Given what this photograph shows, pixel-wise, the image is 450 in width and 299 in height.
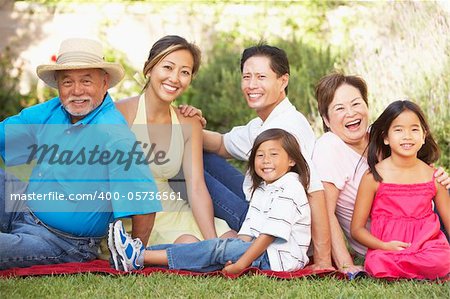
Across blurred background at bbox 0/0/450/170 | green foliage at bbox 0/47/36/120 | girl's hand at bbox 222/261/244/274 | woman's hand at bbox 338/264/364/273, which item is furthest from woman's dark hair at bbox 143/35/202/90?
green foliage at bbox 0/47/36/120

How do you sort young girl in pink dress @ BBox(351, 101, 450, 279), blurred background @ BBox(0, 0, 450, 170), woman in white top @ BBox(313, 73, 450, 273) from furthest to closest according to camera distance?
blurred background @ BBox(0, 0, 450, 170) < woman in white top @ BBox(313, 73, 450, 273) < young girl in pink dress @ BBox(351, 101, 450, 279)

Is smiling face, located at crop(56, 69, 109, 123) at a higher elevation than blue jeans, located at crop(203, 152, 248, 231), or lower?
higher

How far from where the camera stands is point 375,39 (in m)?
8.84

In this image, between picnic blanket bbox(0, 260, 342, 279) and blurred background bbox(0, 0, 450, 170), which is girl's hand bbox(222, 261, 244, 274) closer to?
picnic blanket bbox(0, 260, 342, 279)

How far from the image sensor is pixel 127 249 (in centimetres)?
430

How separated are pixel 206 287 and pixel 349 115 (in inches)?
51.8

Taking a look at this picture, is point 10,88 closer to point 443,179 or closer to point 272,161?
point 272,161

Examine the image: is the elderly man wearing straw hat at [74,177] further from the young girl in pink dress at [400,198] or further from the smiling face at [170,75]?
the young girl in pink dress at [400,198]

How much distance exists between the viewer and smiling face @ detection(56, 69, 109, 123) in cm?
451

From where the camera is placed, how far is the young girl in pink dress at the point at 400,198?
432cm

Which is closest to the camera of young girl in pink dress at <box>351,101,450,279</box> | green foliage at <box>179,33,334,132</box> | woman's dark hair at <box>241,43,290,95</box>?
young girl in pink dress at <box>351,101,450,279</box>

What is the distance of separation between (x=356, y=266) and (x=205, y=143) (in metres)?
1.36

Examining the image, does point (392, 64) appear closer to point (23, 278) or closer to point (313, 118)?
point (313, 118)

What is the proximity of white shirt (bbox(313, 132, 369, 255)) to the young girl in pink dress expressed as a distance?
140 millimetres
